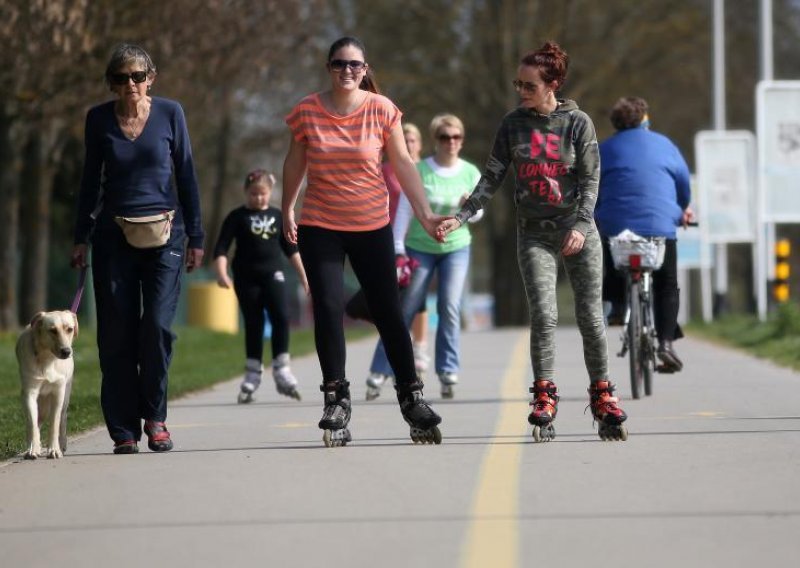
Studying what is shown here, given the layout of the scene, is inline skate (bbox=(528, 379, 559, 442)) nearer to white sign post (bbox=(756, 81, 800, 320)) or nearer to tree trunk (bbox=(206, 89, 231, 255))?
white sign post (bbox=(756, 81, 800, 320))

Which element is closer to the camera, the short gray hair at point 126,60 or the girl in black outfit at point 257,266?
the short gray hair at point 126,60

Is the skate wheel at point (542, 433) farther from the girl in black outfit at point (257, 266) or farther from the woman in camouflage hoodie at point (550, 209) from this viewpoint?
the girl in black outfit at point (257, 266)

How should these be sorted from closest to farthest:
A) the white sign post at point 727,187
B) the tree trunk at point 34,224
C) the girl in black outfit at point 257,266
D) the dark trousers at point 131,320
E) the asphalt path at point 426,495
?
1. the asphalt path at point 426,495
2. the dark trousers at point 131,320
3. the girl in black outfit at point 257,266
4. the tree trunk at point 34,224
5. the white sign post at point 727,187

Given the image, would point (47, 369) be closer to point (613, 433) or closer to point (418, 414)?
point (418, 414)

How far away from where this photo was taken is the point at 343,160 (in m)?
8.86

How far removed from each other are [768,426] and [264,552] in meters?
4.47

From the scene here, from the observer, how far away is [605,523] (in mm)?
6406

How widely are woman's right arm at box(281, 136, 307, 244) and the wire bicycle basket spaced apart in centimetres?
366

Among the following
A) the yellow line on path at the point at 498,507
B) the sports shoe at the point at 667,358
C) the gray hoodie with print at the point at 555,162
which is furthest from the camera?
the sports shoe at the point at 667,358

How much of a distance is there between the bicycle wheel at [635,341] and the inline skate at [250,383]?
248 centimetres

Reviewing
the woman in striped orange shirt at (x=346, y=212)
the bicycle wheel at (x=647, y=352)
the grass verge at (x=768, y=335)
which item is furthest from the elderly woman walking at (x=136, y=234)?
the grass verge at (x=768, y=335)

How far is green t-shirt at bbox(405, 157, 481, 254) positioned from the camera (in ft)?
42.3

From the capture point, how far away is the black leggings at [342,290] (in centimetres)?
896

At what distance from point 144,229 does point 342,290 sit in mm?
953
